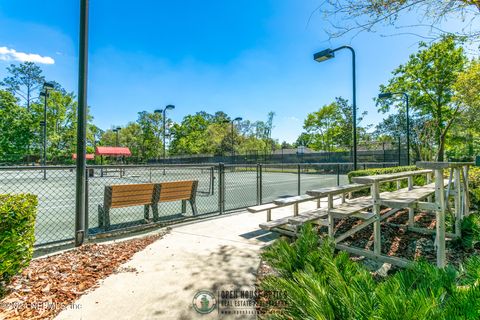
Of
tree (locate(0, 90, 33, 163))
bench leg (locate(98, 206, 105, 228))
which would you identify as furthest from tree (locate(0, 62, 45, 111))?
bench leg (locate(98, 206, 105, 228))

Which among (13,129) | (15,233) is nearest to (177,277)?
(15,233)

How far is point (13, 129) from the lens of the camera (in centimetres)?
2808

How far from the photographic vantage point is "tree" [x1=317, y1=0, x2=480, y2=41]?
338 cm

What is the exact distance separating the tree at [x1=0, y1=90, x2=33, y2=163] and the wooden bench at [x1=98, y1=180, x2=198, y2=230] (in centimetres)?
3325

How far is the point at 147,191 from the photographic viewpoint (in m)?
4.75

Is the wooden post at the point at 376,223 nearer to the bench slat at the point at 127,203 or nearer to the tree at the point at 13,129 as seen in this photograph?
the bench slat at the point at 127,203

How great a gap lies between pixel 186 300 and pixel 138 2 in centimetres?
787

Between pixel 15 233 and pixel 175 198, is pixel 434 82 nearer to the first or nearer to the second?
pixel 175 198

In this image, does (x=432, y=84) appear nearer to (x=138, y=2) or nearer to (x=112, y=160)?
(x=138, y=2)

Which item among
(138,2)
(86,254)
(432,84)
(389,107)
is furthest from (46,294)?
(389,107)

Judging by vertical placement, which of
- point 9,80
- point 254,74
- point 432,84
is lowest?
point 432,84

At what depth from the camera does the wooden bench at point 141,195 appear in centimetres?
430

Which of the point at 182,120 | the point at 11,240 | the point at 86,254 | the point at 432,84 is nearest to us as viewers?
the point at 11,240

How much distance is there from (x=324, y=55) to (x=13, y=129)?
118ft
